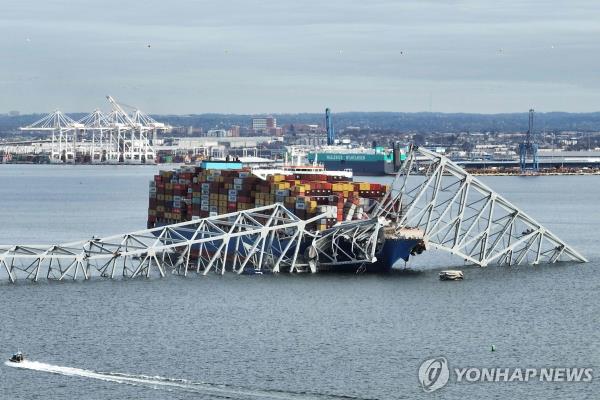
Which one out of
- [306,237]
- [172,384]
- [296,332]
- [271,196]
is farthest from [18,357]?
[271,196]

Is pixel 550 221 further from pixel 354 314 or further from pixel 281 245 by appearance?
pixel 354 314

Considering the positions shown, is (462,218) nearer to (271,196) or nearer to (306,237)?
(306,237)

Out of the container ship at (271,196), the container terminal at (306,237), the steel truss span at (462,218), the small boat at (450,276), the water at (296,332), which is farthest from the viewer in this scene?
the container ship at (271,196)

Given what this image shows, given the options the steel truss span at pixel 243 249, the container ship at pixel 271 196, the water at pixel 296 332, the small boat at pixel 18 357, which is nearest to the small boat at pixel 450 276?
the water at pixel 296 332

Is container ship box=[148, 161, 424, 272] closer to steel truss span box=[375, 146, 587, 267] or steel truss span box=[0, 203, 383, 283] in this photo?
steel truss span box=[0, 203, 383, 283]

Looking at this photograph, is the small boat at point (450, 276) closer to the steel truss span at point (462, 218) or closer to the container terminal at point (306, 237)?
the steel truss span at point (462, 218)

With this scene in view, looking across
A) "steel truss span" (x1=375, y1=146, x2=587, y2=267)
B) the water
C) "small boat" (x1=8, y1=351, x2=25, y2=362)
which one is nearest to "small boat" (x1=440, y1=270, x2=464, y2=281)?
the water

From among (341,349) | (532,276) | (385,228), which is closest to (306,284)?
(385,228)
